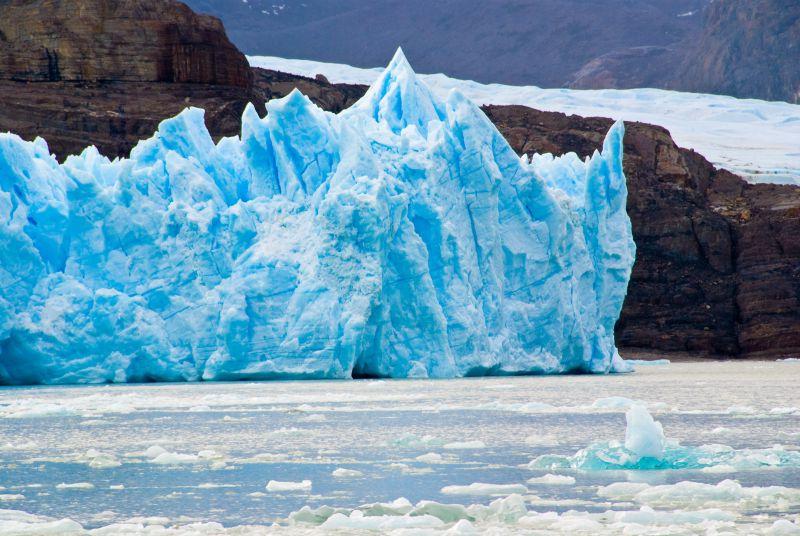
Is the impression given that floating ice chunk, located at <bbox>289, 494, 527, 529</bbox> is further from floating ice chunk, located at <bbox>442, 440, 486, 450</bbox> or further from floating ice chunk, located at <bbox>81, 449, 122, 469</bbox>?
floating ice chunk, located at <bbox>442, 440, 486, 450</bbox>

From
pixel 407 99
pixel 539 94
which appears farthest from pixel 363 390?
pixel 539 94

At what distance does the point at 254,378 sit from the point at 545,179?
763 centimetres

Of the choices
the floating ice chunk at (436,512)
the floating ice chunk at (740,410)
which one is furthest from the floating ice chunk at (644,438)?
the floating ice chunk at (740,410)

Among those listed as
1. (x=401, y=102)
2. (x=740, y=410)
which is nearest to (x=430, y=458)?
(x=740, y=410)

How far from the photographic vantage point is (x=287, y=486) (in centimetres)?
856

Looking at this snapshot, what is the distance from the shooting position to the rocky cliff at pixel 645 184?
42469mm

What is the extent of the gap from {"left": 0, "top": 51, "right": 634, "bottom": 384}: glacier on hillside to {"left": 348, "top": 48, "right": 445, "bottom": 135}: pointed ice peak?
2.24ft

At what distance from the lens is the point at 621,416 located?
44.7 feet

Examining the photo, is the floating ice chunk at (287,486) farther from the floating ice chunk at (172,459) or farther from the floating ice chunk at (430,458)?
the floating ice chunk at (172,459)

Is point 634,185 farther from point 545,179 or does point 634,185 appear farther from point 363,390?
point 363,390

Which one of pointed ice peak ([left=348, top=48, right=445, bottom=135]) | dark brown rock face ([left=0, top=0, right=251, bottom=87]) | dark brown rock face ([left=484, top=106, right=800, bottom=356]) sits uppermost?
dark brown rock face ([left=0, top=0, right=251, bottom=87])

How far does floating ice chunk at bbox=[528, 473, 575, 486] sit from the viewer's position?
27.9 feet

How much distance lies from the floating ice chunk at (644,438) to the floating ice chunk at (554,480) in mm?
701

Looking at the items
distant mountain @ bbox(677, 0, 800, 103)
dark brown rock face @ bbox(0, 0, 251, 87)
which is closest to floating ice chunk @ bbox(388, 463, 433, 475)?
dark brown rock face @ bbox(0, 0, 251, 87)
